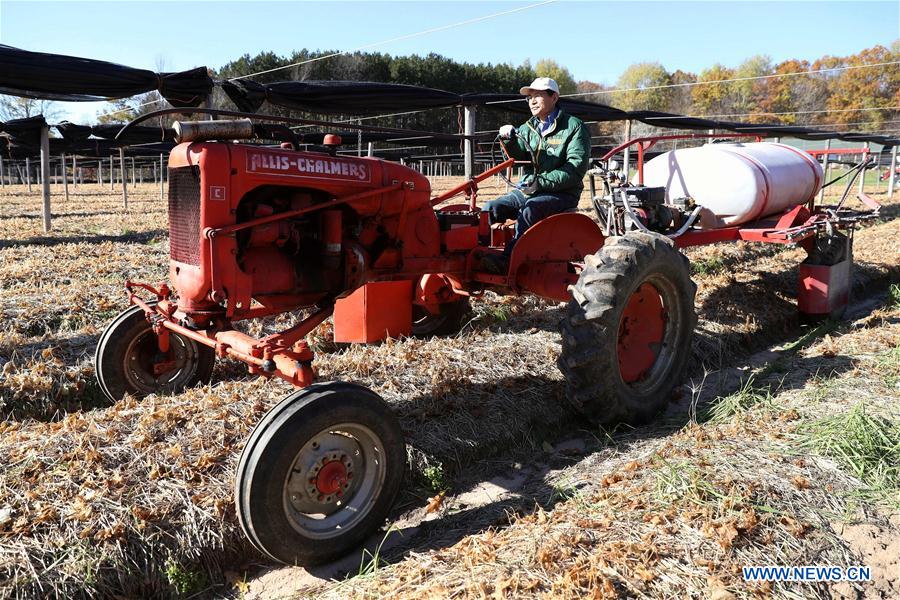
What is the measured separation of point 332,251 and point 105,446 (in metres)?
1.61

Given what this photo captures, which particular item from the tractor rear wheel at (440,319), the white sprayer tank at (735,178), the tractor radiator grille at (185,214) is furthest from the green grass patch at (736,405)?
the tractor radiator grille at (185,214)

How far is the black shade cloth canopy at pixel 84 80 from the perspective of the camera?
7325mm

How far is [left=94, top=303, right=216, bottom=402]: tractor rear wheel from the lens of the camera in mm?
4211

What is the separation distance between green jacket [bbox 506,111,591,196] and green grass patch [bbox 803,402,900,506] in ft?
7.53

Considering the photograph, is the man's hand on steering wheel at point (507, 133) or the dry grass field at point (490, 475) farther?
the man's hand on steering wheel at point (507, 133)

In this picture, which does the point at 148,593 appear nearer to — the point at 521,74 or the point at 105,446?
the point at 105,446

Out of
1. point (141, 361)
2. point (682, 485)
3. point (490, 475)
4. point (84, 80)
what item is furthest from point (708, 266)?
point (84, 80)

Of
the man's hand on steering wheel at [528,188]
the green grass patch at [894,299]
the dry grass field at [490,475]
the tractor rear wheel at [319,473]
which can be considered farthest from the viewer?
the green grass patch at [894,299]

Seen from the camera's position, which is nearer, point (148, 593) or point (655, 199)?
point (148, 593)

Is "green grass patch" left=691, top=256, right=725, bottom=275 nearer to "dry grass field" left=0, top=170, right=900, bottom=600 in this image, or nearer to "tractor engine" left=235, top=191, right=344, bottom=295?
"dry grass field" left=0, top=170, right=900, bottom=600

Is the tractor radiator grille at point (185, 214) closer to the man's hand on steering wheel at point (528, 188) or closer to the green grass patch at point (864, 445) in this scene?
the man's hand on steering wheel at point (528, 188)

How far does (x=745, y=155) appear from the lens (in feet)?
21.5

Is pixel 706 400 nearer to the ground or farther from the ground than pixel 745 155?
nearer to the ground

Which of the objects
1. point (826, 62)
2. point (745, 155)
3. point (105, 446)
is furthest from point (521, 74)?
point (105, 446)
